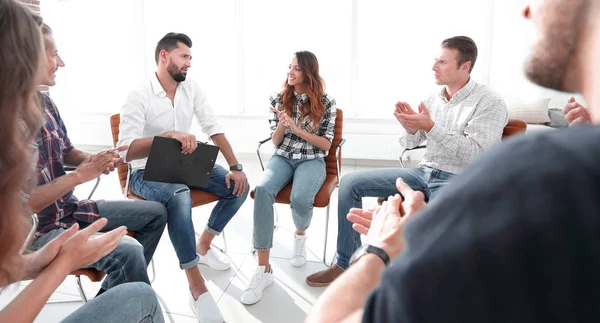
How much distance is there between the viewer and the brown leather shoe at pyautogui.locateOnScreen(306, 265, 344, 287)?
2334mm

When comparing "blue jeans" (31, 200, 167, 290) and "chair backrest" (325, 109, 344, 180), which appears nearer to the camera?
"blue jeans" (31, 200, 167, 290)

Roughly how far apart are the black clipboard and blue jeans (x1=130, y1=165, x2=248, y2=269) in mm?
58

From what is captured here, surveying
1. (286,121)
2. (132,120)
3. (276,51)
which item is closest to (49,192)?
(132,120)

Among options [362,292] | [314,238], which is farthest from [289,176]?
[362,292]

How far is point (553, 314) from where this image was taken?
37cm

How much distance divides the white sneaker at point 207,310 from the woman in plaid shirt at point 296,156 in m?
0.18

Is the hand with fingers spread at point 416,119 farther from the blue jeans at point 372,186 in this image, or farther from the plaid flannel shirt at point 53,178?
the plaid flannel shirt at point 53,178

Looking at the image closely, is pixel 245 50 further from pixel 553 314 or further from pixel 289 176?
pixel 553 314

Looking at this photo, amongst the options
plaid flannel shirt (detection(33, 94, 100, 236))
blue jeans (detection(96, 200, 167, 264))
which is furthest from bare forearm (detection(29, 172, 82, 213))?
blue jeans (detection(96, 200, 167, 264))

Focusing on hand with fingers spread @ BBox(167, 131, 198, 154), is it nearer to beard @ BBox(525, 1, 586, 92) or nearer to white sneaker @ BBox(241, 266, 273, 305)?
white sneaker @ BBox(241, 266, 273, 305)

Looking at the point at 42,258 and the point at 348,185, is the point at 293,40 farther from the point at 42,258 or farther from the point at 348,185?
the point at 42,258

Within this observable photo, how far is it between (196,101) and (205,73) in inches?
129

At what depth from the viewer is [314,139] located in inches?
104

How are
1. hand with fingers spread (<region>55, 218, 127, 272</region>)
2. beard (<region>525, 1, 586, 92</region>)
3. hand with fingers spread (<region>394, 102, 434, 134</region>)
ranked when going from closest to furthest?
beard (<region>525, 1, 586, 92</region>) < hand with fingers spread (<region>55, 218, 127, 272</region>) < hand with fingers spread (<region>394, 102, 434, 134</region>)
